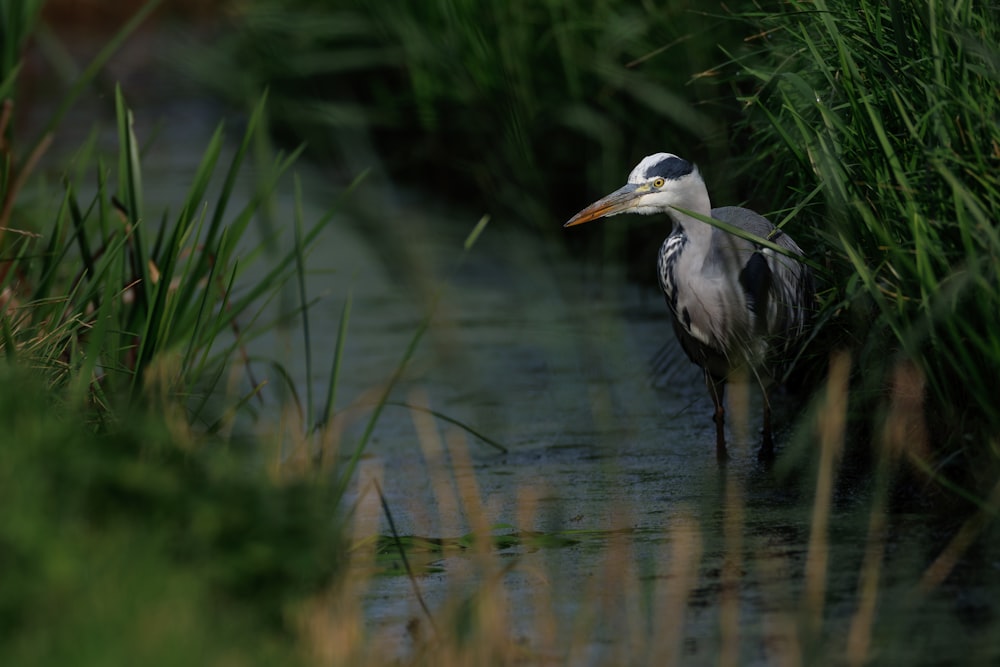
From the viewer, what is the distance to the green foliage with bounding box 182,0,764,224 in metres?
6.05

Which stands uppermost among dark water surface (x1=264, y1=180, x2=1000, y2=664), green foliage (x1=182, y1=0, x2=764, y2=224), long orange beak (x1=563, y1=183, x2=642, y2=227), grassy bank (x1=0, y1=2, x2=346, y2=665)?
green foliage (x1=182, y1=0, x2=764, y2=224)

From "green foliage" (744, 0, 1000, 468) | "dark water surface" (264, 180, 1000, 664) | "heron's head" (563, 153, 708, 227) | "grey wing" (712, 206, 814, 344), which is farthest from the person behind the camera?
"heron's head" (563, 153, 708, 227)

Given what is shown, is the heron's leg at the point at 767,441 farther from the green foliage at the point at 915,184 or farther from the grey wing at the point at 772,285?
the green foliage at the point at 915,184

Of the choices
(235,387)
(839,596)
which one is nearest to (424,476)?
(235,387)

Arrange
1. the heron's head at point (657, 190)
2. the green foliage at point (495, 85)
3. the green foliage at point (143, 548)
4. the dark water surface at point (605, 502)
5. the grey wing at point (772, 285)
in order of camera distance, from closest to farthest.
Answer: the green foliage at point (143, 548) → the dark water surface at point (605, 502) → the grey wing at point (772, 285) → the heron's head at point (657, 190) → the green foliage at point (495, 85)

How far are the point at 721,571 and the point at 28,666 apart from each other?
161 centimetres

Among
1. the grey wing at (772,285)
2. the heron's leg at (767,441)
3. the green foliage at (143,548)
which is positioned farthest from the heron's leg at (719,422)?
the green foliage at (143,548)

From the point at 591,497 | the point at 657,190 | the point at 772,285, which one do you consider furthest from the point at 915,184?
the point at 591,497

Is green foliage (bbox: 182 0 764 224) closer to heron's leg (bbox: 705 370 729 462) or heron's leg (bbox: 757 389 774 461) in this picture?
heron's leg (bbox: 705 370 729 462)

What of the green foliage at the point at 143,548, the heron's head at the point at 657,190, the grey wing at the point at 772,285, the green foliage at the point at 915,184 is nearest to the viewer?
the green foliage at the point at 143,548

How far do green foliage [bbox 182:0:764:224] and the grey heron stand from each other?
36 centimetres

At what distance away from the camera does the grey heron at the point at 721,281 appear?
14.2 feet

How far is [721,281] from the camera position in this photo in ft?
14.4

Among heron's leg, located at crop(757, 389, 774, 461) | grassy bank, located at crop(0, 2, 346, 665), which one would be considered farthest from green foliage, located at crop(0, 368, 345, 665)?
heron's leg, located at crop(757, 389, 774, 461)
